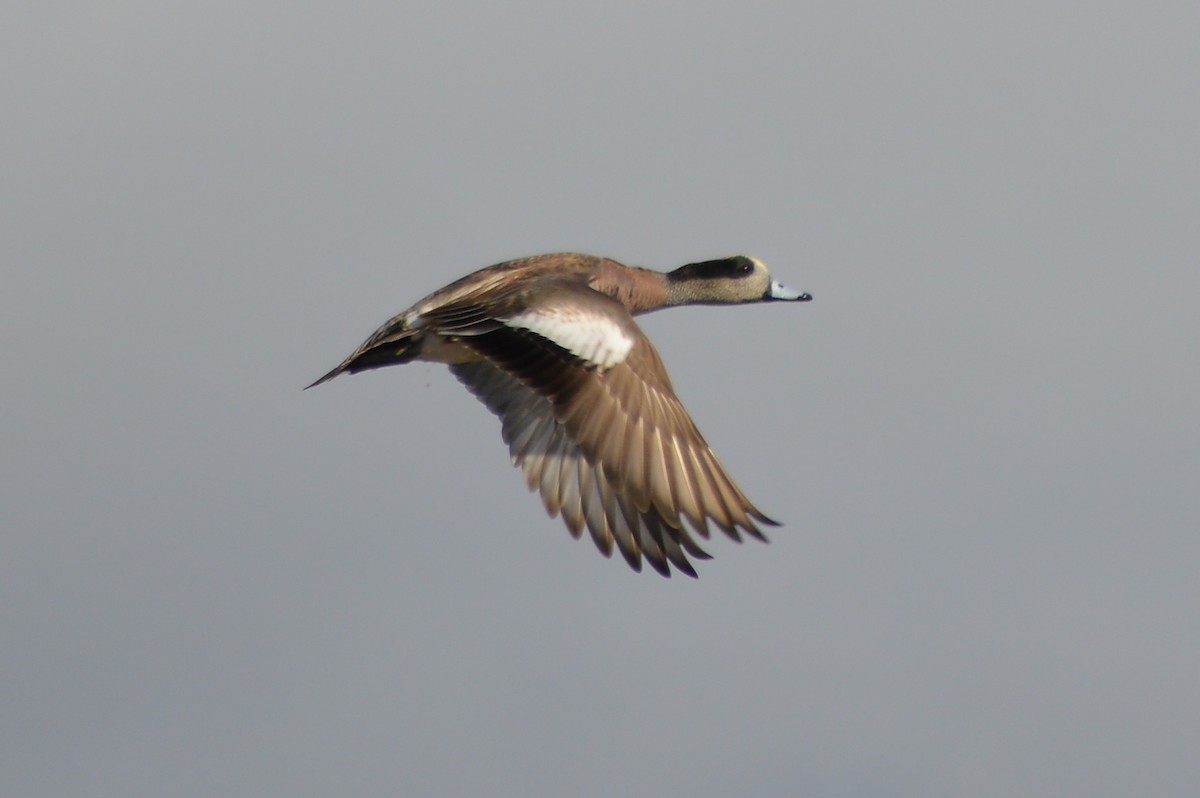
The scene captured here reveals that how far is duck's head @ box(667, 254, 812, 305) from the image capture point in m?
15.3

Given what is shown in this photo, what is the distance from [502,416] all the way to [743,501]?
2.62 m

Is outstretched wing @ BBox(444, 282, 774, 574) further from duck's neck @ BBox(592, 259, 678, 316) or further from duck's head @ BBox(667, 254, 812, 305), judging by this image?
duck's head @ BBox(667, 254, 812, 305)

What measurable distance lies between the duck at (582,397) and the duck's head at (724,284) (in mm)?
1132

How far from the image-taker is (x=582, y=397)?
1176 centimetres

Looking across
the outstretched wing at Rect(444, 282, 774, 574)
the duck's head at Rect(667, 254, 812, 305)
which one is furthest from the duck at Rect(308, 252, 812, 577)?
the duck's head at Rect(667, 254, 812, 305)

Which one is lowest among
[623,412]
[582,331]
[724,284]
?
[623,412]

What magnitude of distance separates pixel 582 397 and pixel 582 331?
0.52m

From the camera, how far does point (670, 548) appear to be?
1245 centimetres

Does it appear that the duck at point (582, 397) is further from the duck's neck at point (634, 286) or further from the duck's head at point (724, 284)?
the duck's head at point (724, 284)

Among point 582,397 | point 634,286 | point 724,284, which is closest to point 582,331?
point 582,397

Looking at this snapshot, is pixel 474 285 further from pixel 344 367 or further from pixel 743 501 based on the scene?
pixel 743 501

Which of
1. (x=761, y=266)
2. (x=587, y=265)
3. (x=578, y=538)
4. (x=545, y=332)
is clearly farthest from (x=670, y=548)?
(x=761, y=266)

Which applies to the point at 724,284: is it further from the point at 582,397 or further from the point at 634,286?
the point at 582,397

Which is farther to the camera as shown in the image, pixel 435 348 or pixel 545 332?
pixel 435 348
